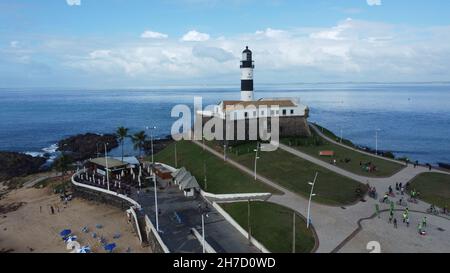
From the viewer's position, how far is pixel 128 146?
90.3 meters

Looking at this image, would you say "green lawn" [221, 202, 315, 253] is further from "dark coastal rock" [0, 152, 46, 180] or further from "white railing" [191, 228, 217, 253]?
"dark coastal rock" [0, 152, 46, 180]

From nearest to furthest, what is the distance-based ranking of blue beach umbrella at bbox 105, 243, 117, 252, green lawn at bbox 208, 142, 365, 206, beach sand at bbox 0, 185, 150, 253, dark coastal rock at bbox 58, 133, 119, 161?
blue beach umbrella at bbox 105, 243, 117, 252 < beach sand at bbox 0, 185, 150, 253 < green lawn at bbox 208, 142, 365, 206 < dark coastal rock at bbox 58, 133, 119, 161

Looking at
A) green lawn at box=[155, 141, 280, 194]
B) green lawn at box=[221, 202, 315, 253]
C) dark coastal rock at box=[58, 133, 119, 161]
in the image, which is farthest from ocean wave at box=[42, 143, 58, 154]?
green lawn at box=[221, 202, 315, 253]

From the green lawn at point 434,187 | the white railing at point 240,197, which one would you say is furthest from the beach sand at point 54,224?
the green lawn at point 434,187

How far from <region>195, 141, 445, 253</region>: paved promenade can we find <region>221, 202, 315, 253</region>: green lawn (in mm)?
1030

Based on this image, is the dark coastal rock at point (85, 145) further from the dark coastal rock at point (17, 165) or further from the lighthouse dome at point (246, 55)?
the lighthouse dome at point (246, 55)

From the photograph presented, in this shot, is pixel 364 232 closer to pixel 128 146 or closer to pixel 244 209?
pixel 244 209

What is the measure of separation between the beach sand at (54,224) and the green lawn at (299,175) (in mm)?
16821

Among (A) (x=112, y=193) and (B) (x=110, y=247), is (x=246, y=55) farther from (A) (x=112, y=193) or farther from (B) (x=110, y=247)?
(B) (x=110, y=247)

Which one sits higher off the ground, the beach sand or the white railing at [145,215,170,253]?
the white railing at [145,215,170,253]

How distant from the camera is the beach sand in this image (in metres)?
34.2

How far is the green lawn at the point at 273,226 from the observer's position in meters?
26.2
